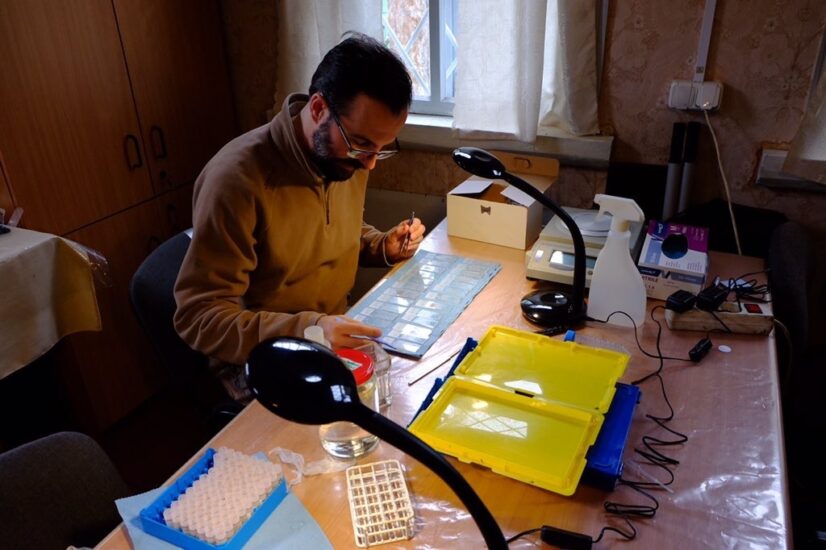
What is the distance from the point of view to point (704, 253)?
1.48 m

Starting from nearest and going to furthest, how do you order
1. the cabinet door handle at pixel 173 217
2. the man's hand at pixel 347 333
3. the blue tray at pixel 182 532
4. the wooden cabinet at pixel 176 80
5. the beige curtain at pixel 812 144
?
the blue tray at pixel 182 532, the man's hand at pixel 347 333, the beige curtain at pixel 812 144, the wooden cabinet at pixel 176 80, the cabinet door handle at pixel 173 217

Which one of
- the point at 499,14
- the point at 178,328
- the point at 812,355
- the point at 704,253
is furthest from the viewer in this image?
the point at 499,14

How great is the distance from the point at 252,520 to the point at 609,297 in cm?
88

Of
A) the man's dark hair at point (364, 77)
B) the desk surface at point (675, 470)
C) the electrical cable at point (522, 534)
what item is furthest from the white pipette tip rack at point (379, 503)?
the man's dark hair at point (364, 77)

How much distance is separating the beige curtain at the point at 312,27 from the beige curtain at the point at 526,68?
40cm

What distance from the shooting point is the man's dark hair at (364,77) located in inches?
50.1

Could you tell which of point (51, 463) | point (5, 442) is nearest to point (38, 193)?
point (5, 442)

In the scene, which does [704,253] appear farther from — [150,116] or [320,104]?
[150,116]

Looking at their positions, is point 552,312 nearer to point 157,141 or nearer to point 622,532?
point 622,532

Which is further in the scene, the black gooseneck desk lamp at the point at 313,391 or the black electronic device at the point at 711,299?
the black electronic device at the point at 711,299

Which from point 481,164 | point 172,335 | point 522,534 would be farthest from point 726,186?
point 172,335

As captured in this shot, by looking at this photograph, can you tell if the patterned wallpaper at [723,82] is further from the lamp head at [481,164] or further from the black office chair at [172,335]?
the black office chair at [172,335]

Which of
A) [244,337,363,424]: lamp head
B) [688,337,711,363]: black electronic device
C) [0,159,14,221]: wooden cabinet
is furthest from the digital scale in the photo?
[0,159,14,221]: wooden cabinet

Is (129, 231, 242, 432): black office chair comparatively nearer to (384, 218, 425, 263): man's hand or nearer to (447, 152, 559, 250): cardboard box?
(384, 218, 425, 263): man's hand
